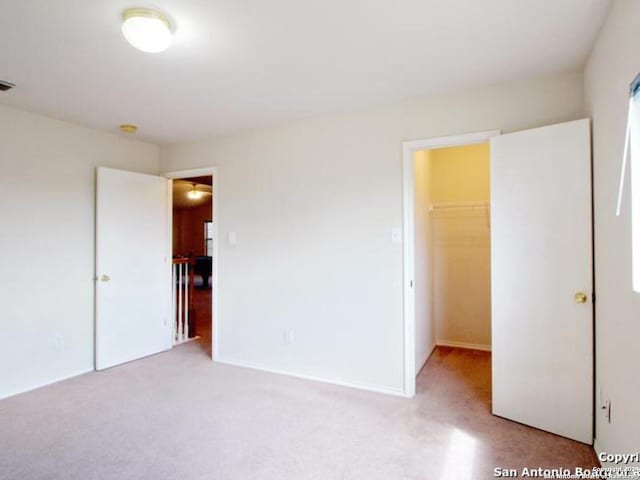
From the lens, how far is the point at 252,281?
3744 millimetres

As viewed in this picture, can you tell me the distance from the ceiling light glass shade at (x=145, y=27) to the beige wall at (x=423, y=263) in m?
2.38

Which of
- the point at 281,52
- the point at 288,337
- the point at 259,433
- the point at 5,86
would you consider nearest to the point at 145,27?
the point at 281,52

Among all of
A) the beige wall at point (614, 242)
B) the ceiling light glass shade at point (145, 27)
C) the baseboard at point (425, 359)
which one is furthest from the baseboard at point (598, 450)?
the ceiling light glass shade at point (145, 27)

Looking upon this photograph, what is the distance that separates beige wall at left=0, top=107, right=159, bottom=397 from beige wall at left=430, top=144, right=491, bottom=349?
377cm

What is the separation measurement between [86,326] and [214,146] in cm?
223

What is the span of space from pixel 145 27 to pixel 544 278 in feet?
8.93

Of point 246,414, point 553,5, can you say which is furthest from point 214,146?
point 553,5

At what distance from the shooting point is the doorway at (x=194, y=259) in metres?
4.25

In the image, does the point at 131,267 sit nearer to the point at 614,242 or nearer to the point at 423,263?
the point at 423,263

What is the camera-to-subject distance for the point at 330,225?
3.33 metres

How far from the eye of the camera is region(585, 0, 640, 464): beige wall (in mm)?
1568

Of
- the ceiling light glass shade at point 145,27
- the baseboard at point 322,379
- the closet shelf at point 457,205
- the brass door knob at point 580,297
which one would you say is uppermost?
the ceiling light glass shade at point 145,27

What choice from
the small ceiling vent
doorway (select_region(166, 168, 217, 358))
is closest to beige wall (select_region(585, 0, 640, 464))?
doorway (select_region(166, 168, 217, 358))

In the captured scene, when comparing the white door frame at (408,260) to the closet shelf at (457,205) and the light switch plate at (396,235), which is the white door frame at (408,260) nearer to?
the light switch plate at (396,235)
